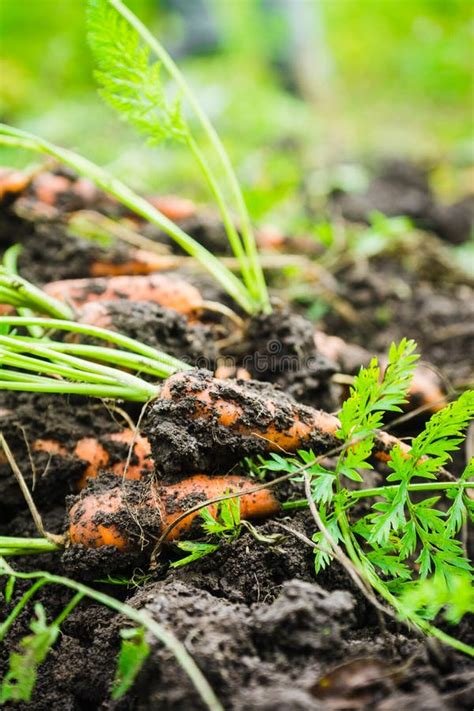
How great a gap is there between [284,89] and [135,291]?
5.59 meters

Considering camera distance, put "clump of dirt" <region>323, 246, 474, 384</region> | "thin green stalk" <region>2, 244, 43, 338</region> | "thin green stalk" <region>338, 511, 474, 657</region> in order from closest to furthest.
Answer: "thin green stalk" <region>338, 511, 474, 657</region> < "thin green stalk" <region>2, 244, 43, 338</region> < "clump of dirt" <region>323, 246, 474, 384</region>

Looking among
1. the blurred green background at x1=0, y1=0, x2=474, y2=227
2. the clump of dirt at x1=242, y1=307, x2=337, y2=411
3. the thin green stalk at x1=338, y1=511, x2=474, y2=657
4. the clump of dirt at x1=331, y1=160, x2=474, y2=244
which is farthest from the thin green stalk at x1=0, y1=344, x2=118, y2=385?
the clump of dirt at x1=331, y1=160, x2=474, y2=244

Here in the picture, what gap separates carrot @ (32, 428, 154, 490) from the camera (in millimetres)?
1471

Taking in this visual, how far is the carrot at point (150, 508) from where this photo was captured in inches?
50.9

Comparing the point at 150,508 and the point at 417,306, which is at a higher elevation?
the point at 417,306

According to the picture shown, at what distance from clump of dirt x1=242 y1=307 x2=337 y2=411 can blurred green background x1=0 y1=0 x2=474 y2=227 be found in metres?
1.37

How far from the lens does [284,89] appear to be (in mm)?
6684

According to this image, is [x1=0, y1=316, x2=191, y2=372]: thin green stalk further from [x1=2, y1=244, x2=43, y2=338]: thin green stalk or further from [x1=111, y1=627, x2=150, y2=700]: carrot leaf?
[x1=111, y1=627, x2=150, y2=700]: carrot leaf

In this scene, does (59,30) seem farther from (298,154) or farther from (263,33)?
(298,154)

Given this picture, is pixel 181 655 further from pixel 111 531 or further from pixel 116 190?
pixel 116 190

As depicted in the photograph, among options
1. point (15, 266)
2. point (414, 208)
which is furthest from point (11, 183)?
point (414, 208)

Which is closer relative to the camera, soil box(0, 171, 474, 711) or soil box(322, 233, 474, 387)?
soil box(0, 171, 474, 711)

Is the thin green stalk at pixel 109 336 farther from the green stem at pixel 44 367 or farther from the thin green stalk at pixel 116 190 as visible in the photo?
the thin green stalk at pixel 116 190

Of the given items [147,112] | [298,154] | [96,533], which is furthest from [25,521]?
[298,154]
